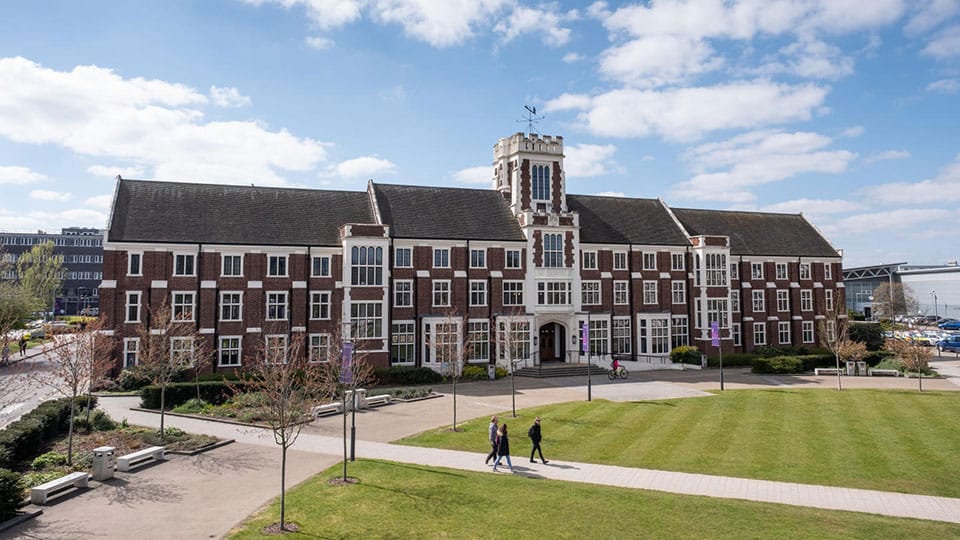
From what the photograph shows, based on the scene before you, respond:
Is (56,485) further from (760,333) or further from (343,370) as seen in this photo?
(760,333)

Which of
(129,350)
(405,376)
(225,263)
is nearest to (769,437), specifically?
(405,376)

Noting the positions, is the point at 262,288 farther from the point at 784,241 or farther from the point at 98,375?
the point at 784,241

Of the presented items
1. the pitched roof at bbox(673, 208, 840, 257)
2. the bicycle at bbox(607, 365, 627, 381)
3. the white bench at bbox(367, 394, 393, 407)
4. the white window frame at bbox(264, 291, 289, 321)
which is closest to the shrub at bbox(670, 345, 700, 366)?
the bicycle at bbox(607, 365, 627, 381)

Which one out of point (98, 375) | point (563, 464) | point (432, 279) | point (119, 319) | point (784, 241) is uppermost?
point (784, 241)

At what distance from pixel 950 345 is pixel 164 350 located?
7539 centimetres

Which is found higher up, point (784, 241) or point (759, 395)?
point (784, 241)

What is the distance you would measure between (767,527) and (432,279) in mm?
30973

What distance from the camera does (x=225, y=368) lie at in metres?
37.8

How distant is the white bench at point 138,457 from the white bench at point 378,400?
37.1ft

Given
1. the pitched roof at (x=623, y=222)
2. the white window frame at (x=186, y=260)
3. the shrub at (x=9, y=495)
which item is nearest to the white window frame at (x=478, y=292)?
the pitched roof at (x=623, y=222)

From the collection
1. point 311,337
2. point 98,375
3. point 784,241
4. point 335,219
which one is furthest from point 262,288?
point 784,241

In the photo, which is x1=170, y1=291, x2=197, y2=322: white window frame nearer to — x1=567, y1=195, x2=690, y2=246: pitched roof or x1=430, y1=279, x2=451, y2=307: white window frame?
x1=430, y1=279, x2=451, y2=307: white window frame

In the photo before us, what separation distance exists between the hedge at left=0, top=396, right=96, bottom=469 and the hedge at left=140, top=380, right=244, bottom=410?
3.63 m

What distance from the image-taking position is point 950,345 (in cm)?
6272
